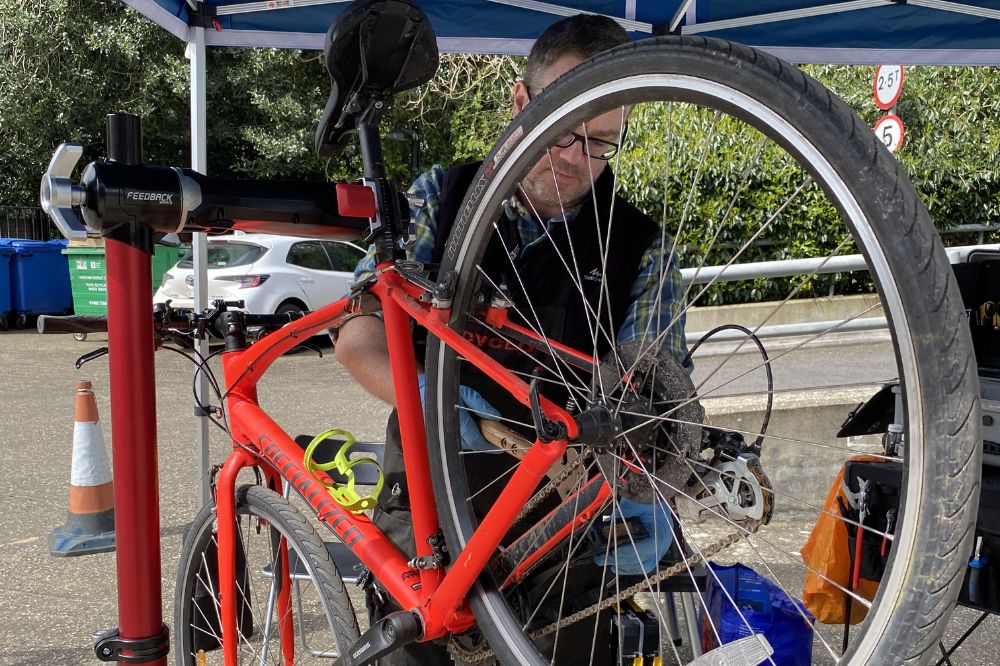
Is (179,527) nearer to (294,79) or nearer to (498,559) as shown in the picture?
(498,559)

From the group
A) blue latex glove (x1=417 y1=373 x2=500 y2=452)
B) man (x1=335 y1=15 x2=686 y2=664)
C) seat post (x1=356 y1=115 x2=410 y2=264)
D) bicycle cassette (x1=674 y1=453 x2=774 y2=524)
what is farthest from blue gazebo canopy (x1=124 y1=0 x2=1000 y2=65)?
bicycle cassette (x1=674 y1=453 x2=774 y2=524)

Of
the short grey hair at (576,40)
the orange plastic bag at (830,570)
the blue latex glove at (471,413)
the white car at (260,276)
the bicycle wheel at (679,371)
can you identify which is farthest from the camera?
the white car at (260,276)

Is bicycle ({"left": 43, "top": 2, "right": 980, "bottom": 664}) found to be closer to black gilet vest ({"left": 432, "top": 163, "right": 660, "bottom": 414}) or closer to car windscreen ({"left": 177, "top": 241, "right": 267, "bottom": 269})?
black gilet vest ({"left": 432, "top": 163, "right": 660, "bottom": 414})

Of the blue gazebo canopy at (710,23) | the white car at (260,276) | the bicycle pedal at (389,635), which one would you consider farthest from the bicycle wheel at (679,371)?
the white car at (260,276)

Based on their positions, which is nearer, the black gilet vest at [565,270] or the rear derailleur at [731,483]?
the rear derailleur at [731,483]

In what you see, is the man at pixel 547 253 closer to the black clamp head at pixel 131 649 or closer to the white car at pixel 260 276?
the black clamp head at pixel 131 649

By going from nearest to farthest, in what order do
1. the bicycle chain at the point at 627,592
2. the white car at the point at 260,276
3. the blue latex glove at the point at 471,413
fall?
the bicycle chain at the point at 627,592, the blue latex glove at the point at 471,413, the white car at the point at 260,276

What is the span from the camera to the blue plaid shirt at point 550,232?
2076 mm

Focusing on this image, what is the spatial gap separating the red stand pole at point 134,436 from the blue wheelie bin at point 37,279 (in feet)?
41.2

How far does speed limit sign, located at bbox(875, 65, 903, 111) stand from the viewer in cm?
775

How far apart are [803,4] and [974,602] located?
8.68ft

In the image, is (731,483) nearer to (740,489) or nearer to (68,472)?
(740,489)

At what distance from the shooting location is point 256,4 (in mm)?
3768

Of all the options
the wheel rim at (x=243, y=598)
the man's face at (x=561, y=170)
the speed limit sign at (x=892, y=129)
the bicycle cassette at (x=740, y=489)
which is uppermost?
the speed limit sign at (x=892, y=129)
